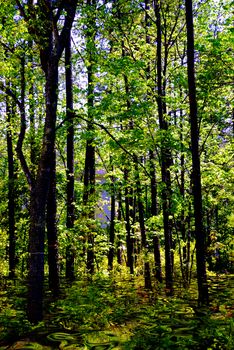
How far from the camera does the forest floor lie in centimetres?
653

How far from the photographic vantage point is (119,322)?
8.36 metres

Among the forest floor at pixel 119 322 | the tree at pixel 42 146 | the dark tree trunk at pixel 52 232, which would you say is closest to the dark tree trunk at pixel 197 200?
the forest floor at pixel 119 322

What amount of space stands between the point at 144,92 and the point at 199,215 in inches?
222

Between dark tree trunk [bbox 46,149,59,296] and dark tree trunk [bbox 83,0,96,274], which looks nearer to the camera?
dark tree trunk [bbox 83,0,96,274]

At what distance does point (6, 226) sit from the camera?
69.0 feet

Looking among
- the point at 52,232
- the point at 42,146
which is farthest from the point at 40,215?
the point at 52,232

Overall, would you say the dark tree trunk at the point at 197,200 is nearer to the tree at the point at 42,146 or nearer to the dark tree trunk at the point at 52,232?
the tree at the point at 42,146

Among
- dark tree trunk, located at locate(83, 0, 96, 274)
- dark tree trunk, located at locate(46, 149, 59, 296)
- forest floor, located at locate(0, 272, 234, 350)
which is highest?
dark tree trunk, located at locate(83, 0, 96, 274)

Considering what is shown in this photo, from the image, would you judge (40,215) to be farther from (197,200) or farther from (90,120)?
(90,120)

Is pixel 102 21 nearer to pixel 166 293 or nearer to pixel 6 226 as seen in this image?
pixel 166 293

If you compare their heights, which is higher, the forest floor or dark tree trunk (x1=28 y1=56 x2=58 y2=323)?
dark tree trunk (x1=28 y1=56 x2=58 y2=323)

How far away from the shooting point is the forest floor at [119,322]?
6531 millimetres

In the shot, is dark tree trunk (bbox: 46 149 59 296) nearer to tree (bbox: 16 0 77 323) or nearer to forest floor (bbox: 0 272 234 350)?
forest floor (bbox: 0 272 234 350)

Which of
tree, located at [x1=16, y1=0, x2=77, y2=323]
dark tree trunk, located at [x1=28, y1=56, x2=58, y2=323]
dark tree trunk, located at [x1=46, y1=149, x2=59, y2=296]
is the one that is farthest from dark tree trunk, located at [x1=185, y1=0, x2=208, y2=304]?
dark tree trunk, located at [x1=46, y1=149, x2=59, y2=296]
